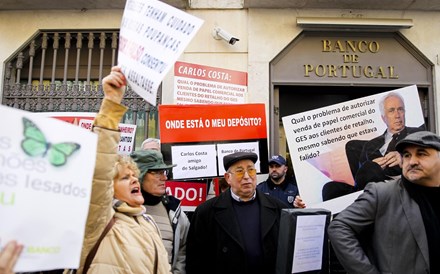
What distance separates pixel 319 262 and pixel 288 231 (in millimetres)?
348

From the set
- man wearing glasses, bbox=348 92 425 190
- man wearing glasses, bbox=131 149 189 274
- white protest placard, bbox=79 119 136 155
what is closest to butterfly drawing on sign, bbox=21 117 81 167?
man wearing glasses, bbox=131 149 189 274

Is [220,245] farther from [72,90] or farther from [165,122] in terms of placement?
[72,90]

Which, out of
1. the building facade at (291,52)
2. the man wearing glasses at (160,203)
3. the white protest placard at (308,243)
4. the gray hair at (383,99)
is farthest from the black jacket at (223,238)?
the building facade at (291,52)

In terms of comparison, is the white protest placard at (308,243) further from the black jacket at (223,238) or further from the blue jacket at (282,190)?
the blue jacket at (282,190)

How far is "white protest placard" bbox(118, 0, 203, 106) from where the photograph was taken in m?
2.06

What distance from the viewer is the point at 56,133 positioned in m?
1.48

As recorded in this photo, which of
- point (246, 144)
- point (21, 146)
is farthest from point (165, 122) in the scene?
point (21, 146)

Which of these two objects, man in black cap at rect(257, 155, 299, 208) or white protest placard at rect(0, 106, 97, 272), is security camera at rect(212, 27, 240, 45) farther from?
white protest placard at rect(0, 106, 97, 272)

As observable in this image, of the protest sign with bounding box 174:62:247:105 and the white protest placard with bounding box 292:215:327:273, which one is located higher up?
the protest sign with bounding box 174:62:247:105

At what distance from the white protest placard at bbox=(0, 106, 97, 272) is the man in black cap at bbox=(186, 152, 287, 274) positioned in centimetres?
180

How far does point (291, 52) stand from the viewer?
20.5 feet

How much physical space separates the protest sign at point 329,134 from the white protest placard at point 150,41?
6.27ft

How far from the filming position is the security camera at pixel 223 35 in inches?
239

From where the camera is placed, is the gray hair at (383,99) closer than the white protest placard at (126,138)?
Yes
